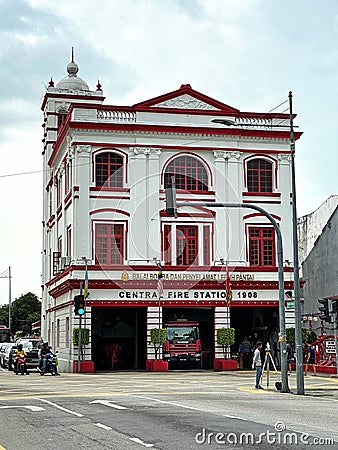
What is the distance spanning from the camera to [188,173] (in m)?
48.2

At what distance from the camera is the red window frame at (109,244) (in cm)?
4638

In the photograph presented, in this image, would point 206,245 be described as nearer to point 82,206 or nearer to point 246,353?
point 246,353

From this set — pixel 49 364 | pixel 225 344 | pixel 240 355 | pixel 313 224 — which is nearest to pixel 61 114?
pixel 313 224

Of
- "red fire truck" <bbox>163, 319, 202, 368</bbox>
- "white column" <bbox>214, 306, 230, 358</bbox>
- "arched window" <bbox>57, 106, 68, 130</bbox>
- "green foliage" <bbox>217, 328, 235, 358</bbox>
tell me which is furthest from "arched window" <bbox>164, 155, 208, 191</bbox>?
"arched window" <bbox>57, 106, 68, 130</bbox>

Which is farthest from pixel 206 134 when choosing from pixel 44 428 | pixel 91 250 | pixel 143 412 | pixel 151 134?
pixel 44 428

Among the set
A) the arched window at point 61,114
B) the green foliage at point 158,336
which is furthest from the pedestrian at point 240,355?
the arched window at point 61,114

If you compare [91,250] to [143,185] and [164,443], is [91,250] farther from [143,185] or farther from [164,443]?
[164,443]

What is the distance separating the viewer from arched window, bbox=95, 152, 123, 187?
154 feet

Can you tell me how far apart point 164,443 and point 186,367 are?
1343 inches

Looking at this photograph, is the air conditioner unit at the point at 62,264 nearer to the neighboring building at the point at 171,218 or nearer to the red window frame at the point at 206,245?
the neighboring building at the point at 171,218

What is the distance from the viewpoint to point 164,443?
1338 centimetres

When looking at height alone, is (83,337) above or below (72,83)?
below

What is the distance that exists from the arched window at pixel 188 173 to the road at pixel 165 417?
752 inches

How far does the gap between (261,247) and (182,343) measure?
25.8 feet
